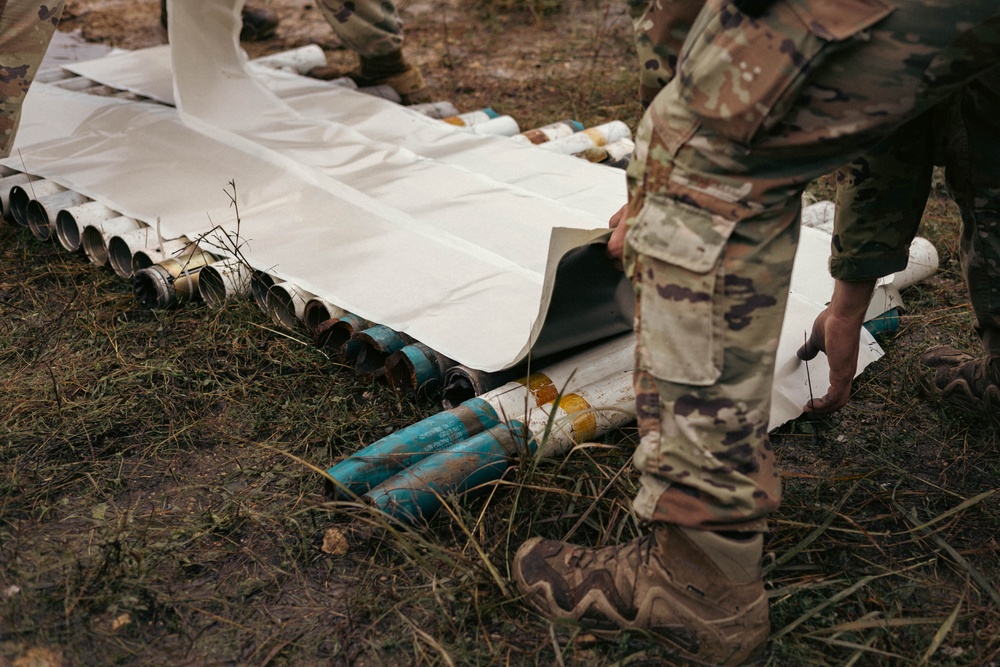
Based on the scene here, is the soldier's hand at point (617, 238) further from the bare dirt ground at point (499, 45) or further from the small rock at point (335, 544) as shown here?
the bare dirt ground at point (499, 45)

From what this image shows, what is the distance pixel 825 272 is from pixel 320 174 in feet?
5.89

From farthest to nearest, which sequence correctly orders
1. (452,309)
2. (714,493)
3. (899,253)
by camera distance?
(452,309) → (899,253) → (714,493)

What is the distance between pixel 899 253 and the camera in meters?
2.18

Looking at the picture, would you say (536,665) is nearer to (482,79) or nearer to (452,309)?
(452,309)

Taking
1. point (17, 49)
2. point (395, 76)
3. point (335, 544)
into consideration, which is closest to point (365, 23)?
point (395, 76)

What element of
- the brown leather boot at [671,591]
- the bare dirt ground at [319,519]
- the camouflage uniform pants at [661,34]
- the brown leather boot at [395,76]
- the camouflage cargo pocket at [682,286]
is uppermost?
the camouflage uniform pants at [661,34]

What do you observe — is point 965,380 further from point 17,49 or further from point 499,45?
point 499,45

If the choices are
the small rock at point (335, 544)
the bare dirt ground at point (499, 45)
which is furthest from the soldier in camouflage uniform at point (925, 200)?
the bare dirt ground at point (499, 45)

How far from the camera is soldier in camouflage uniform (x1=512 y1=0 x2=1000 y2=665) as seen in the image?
1358mm

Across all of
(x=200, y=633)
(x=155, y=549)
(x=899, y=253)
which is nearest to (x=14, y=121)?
(x=155, y=549)

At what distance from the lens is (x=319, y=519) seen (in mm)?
2061

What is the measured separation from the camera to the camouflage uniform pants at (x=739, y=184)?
135cm

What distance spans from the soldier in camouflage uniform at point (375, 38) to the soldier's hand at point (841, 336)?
2.75 m

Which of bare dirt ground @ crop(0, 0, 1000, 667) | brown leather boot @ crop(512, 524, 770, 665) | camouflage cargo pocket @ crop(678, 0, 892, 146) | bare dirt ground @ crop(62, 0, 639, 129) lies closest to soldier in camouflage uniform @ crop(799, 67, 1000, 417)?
bare dirt ground @ crop(0, 0, 1000, 667)
